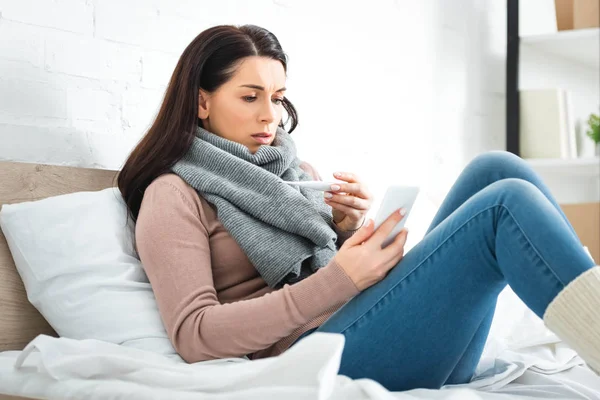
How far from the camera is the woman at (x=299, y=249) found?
3.44ft

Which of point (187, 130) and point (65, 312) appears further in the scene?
point (187, 130)

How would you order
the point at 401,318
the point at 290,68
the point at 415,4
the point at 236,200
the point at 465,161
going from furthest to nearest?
the point at 465,161
the point at 415,4
the point at 290,68
the point at 236,200
the point at 401,318

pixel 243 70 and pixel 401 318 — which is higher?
pixel 243 70

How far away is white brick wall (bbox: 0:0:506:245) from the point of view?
1557 mm

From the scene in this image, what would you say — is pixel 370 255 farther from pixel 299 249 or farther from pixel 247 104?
pixel 247 104

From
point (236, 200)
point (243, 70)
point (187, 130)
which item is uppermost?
point (243, 70)

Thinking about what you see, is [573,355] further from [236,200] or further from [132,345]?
[132,345]

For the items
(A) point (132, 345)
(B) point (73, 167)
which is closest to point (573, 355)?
(A) point (132, 345)

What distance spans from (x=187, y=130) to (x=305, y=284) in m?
0.44

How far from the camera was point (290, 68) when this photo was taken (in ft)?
7.20

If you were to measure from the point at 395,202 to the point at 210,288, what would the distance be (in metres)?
0.31

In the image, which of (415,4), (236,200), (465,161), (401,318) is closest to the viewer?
(401,318)

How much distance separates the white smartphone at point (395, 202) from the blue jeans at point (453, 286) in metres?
0.05

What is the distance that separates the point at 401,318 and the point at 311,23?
130 cm
